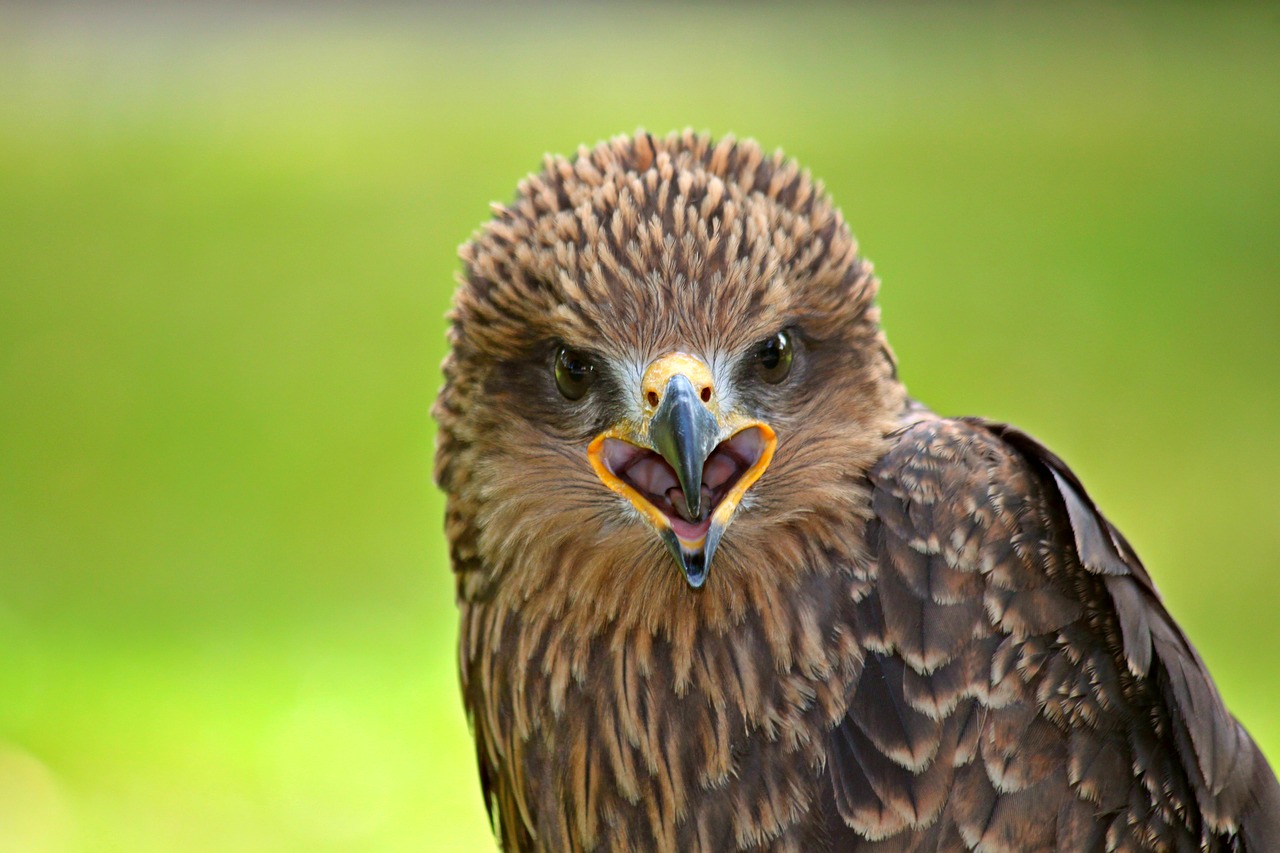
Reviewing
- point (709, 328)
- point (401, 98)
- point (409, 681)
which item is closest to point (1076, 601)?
point (709, 328)

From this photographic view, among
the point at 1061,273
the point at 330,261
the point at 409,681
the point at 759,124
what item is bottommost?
the point at 409,681

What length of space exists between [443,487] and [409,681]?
3.75 m

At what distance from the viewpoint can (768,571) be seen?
2393mm

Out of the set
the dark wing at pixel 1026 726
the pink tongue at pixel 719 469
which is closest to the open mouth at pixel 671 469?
the pink tongue at pixel 719 469

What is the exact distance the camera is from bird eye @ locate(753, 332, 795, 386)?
95.4 inches

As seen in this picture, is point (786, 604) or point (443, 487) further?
point (443, 487)

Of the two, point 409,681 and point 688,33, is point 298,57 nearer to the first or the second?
point 688,33

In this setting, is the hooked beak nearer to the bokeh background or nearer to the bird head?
the bird head

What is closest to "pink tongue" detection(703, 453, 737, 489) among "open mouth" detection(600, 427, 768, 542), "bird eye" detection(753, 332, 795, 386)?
"open mouth" detection(600, 427, 768, 542)

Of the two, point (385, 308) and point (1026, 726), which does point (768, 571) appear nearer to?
point (1026, 726)

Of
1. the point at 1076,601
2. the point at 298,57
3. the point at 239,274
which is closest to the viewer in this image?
the point at 1076,601

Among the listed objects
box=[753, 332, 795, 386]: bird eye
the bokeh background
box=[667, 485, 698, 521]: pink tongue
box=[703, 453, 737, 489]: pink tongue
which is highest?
the bokeh background

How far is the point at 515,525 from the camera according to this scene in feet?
8.17

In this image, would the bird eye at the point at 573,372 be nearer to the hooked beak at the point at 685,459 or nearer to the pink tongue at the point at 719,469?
the hooked beak at the point at 685,459
